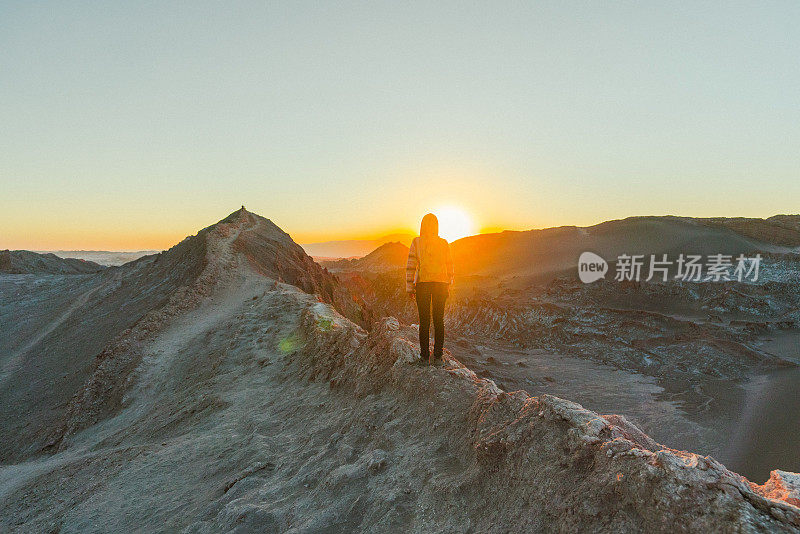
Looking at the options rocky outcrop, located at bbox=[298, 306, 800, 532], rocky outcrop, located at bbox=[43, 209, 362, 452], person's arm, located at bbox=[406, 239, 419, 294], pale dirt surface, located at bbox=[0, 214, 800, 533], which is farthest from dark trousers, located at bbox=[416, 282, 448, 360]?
rocky outcrop, located at bbox=[43, 209, 362, 452]

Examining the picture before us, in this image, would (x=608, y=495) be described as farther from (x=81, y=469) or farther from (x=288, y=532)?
(x=81, y=469)

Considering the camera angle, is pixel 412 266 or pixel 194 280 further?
pixel 194 280

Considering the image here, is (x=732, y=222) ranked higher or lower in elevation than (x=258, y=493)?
higher

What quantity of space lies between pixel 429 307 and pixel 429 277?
1.69 feet

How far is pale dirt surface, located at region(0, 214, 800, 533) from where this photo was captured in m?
2.81

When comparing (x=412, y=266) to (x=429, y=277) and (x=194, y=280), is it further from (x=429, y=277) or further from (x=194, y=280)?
(x=194, y=280)

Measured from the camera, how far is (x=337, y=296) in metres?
25.5

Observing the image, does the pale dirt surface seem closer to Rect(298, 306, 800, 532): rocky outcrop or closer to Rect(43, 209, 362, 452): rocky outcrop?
Rect(298, 306, 800, 532): rocky outcrop

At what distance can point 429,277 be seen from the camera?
6.01 m

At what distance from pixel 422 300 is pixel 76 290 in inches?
1331

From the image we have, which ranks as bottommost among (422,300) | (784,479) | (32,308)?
(32,308)

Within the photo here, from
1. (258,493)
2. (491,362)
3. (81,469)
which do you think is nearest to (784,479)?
(258,493)

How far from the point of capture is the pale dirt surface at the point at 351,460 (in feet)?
9.23

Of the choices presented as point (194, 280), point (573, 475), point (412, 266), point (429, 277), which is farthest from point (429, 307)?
point (194, 280)
